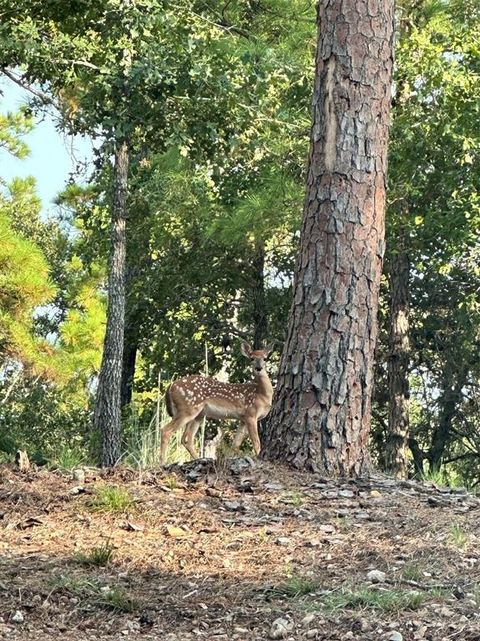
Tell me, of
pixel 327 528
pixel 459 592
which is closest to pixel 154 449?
pixel 327 528

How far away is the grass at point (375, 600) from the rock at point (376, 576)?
0.19 m

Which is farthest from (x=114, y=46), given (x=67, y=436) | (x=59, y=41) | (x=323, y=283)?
(x=67, y=436)

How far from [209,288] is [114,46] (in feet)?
41.4

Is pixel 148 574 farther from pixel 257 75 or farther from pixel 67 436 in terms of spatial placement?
pixel 67 436

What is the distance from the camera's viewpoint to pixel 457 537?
6.09 metres

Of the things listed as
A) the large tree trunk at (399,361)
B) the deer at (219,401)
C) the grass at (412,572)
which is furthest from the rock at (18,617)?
the large tree trunk at (399,361)

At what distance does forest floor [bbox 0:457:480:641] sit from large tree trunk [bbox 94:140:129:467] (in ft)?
25.5

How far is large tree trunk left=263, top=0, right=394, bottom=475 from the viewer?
777 centimetres

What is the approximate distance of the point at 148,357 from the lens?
24.1m

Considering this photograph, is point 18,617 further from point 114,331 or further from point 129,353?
point 129,353

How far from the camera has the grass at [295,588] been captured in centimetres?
538

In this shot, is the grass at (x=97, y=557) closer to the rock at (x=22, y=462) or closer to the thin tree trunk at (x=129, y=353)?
the rock at (x=22, y=462)

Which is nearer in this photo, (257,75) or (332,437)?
(332,437)

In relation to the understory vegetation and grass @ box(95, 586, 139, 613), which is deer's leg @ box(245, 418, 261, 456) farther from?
grass @ box(95, 586, 139, 613)
